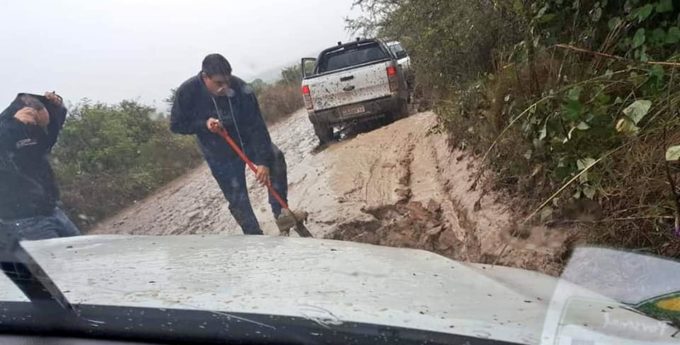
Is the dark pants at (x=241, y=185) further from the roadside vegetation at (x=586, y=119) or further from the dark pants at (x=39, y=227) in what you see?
the roadside vegetation at (x=586, y=119)

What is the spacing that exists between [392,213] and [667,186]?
117 inches

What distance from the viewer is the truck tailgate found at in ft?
33.3

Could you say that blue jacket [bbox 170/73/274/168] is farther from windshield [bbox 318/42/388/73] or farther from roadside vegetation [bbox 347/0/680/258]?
windshield [bbox 318/42/388/73]

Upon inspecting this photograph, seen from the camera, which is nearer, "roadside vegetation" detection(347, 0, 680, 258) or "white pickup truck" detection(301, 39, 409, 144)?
"roadside vegetation" detection(347, 0, 680, 258)

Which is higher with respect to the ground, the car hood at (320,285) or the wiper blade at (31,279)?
the wiper blade at (31,279)

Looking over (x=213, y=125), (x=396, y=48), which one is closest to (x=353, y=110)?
(x=396, y=48)

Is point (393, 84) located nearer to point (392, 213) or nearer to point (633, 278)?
point (392, 213)

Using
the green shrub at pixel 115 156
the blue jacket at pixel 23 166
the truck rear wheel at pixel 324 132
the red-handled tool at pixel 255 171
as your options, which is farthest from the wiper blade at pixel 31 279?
the truck rear wheel at pixel 324 132

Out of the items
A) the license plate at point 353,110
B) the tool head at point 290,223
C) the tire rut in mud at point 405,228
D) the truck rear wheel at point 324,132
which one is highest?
the tool head at point 290,223

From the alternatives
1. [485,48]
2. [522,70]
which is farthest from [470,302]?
[485,48]

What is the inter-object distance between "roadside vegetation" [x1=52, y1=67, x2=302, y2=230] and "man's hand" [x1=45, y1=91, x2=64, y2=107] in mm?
2877

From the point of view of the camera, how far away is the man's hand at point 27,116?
4668mm

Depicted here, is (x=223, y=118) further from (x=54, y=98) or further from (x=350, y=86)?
(x=350, y=86)

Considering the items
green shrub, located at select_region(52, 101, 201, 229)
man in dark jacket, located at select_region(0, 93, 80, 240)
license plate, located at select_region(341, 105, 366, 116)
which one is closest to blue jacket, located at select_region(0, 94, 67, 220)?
man in dark jacket, located at select_region(0, 93, 80, 240)
